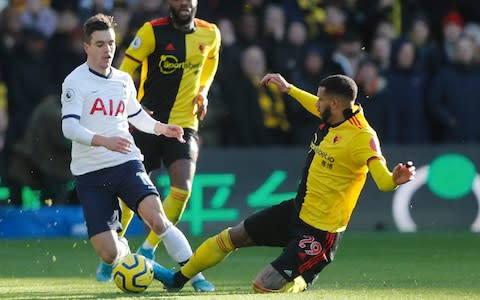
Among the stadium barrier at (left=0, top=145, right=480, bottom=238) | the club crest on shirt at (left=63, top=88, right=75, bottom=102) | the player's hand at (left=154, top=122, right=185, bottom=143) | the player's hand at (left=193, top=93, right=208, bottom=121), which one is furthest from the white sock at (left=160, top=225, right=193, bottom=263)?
the stadium barrier at (left=0, top=145, right=480, bottom=238)

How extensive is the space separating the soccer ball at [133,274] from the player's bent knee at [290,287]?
83 cm

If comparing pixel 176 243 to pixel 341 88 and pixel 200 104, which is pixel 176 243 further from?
pixel 200 104

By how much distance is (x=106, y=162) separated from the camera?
9.98 meters

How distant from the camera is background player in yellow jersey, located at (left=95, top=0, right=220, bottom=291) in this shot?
11688 millimetres

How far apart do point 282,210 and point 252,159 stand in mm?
6573

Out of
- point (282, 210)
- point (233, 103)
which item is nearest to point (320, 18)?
point (233, 103)

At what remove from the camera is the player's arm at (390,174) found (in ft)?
29.2

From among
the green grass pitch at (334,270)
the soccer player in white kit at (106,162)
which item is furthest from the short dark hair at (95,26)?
the green grass pitch at (334,270)

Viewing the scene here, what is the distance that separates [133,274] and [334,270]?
3.26 metres

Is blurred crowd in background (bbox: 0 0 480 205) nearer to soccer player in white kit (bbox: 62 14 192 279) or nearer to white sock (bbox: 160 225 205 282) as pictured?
soccer player in white kit (bbox: 62 14 192 279)

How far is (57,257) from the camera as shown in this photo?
1353cm

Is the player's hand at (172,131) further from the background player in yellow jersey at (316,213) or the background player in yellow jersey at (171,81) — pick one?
the background player in yellow jersey at (171,81)

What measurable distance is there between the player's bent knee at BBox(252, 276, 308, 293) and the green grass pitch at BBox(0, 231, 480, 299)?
0.31 feet

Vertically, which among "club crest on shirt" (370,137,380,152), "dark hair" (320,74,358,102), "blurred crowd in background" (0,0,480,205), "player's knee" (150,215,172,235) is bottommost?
"blurred crowd in background" (0,0,480,205)
